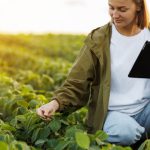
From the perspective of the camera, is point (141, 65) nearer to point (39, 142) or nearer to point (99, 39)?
point (99, 39)

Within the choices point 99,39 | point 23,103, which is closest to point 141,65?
point 99,39

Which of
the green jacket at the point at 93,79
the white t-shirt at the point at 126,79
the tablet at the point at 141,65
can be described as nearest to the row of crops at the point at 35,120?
the green jacket at the point at 93,79

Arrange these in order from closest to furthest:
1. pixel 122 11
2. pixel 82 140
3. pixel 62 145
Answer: pixel 82 140 < pixel 62 145 < pixel 122 11

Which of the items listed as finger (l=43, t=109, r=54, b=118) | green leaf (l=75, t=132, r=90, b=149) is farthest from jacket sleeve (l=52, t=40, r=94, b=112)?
green leaf (l=75, t=132, r=90, b=149)

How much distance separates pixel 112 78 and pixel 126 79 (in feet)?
0.29

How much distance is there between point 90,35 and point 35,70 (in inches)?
150

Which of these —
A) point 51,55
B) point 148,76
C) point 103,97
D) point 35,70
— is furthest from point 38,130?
point 51,55

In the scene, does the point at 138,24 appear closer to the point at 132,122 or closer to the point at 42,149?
the point at 132,122

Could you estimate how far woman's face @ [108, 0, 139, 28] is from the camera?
389 cm

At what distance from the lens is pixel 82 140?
3.27m

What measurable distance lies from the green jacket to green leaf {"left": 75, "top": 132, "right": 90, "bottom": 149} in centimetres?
77

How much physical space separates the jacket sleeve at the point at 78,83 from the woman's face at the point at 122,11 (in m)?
0.28

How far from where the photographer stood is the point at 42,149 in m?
3.78

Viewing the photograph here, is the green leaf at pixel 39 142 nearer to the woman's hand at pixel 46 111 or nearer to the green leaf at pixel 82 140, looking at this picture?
the woman's hand at pixel 46 111
